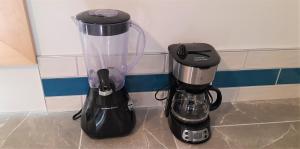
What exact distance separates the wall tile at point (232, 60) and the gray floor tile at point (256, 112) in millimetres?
174

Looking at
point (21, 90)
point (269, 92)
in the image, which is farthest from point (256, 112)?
point (21, 90)

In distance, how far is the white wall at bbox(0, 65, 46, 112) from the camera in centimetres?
85

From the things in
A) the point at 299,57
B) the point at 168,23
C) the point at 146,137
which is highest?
the point at 168,23

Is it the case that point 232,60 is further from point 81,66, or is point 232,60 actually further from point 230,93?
point 81,66

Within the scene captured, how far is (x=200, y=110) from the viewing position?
0.87 metres

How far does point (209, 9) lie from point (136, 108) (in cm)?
45

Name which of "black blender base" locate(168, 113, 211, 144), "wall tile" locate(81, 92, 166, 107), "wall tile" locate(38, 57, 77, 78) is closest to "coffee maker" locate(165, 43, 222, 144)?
"black blender base" locate(168, 113, 211, 144)

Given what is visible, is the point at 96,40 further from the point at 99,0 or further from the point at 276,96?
the point at 276,96

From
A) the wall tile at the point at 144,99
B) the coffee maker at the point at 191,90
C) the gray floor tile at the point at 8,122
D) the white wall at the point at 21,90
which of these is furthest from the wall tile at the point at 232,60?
the gray floor tile at the point at 8,122

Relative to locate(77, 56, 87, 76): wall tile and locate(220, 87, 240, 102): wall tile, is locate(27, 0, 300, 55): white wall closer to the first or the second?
locate(77, 56, 87, 76): wall tile

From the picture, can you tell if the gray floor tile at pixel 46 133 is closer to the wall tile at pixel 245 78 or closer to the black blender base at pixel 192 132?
the black blender base at pixel 192 132

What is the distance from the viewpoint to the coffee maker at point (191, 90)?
0.73 metres

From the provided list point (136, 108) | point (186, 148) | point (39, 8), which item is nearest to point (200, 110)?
point (186, 148)

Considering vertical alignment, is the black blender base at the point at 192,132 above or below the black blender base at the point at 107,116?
below
